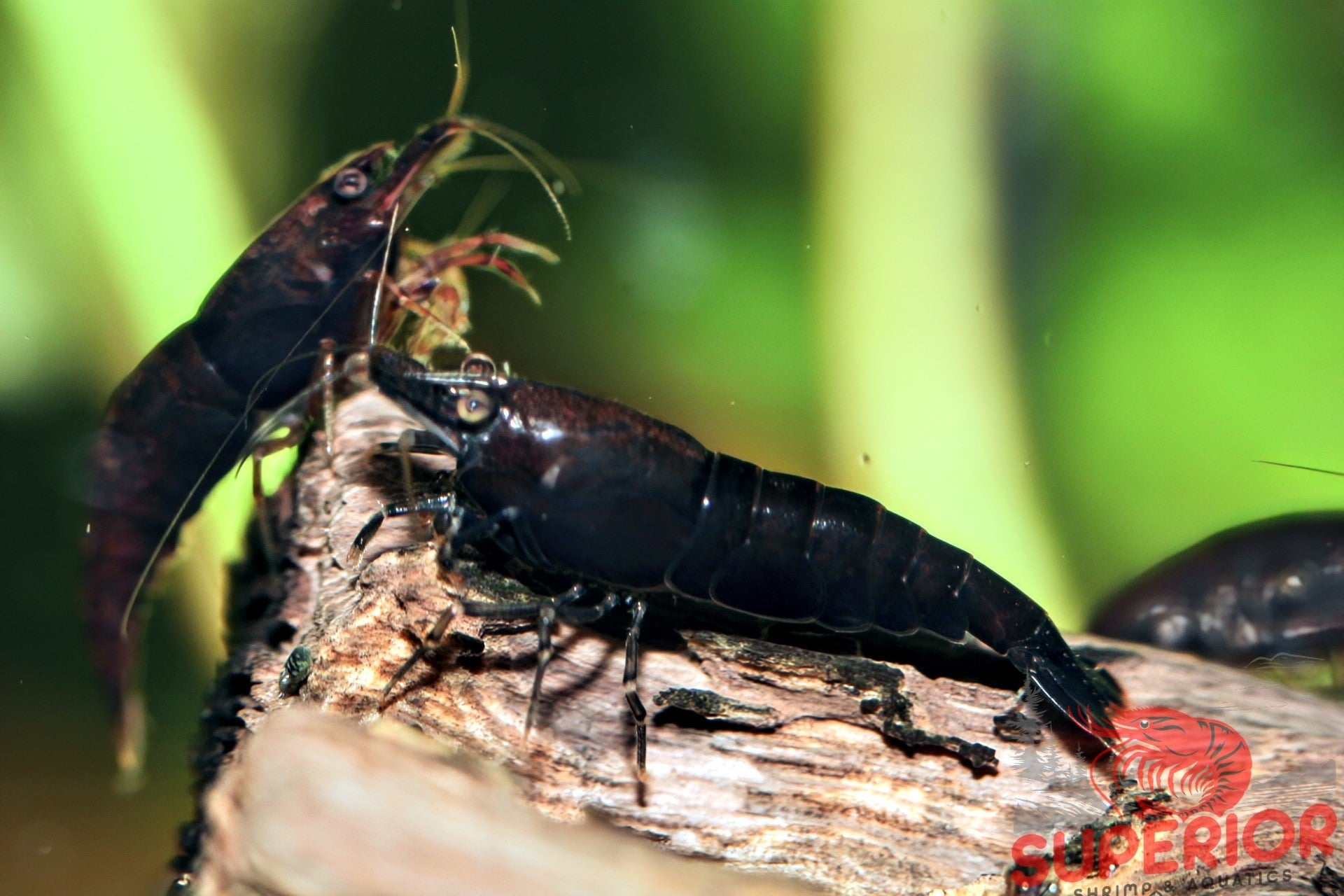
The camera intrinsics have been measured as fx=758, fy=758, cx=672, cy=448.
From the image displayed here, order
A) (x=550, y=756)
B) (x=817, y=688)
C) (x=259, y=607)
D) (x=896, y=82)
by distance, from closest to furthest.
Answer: (x=550, y=756) < (x=817, y=688) < (x=259, y=607) < (x=896, y=82)

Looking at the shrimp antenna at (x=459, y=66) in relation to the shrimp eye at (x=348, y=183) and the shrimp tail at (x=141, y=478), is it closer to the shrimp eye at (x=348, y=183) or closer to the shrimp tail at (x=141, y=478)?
the shrimp eye at (x=348, y=183)

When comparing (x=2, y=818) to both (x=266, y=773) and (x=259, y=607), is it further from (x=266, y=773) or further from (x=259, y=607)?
(x=266, y=773)

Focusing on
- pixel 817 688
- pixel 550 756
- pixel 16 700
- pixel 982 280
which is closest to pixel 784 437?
pixel 982 280

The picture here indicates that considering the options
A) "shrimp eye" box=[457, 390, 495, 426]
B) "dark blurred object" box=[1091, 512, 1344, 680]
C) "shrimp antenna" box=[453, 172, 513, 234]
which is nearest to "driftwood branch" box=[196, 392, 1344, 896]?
"shrimp eye" box=[457, 390, 495, 426]

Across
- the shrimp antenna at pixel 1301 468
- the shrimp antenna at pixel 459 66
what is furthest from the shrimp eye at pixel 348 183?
the shrimp antenna at pixel 1301 468

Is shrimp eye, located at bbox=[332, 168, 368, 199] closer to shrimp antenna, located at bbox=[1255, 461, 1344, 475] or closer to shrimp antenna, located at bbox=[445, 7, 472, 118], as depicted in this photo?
shrimp antenna, located at bbox=[445, 7, 472, 118]

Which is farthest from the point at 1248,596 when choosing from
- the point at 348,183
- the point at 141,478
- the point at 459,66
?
the point at 141,478
